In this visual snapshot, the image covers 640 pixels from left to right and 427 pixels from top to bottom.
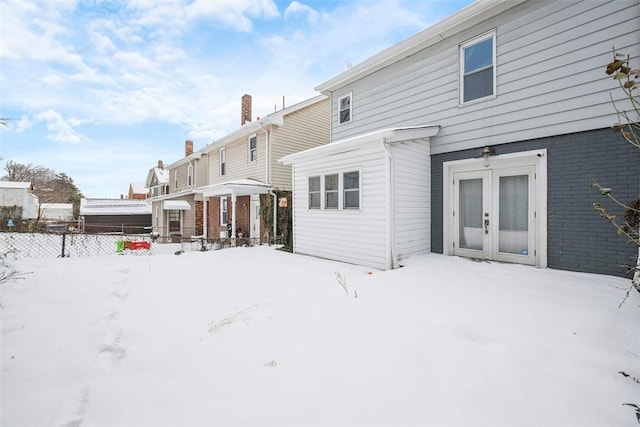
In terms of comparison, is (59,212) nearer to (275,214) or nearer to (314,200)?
(275,214)

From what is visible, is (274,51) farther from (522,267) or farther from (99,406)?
(99,406)

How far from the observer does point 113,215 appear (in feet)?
102

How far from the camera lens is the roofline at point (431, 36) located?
6.36m

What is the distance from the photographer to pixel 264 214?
12.5m

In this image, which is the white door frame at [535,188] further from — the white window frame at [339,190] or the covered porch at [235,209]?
the covered porch at [235,209]

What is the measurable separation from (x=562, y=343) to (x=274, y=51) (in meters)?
12.6

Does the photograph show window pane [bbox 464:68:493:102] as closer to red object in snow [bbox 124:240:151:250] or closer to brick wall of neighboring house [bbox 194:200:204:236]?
red object in snow [bbox 124:240:151:250]

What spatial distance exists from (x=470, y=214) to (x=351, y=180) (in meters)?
3.09

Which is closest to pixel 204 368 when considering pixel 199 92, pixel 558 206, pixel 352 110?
pixel 558 206

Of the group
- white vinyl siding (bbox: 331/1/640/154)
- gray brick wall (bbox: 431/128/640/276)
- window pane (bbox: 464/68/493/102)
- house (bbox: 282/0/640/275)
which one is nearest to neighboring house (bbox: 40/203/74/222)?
house (bbox: 282/0/640/275)

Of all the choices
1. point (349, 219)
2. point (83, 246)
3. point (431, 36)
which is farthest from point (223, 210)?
point (431, 36)

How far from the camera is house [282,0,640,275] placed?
5.18 meters

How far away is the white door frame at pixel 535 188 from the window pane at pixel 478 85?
156 cm

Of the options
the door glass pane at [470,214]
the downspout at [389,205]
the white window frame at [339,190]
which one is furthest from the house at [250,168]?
the door glass pane at [470,214]
